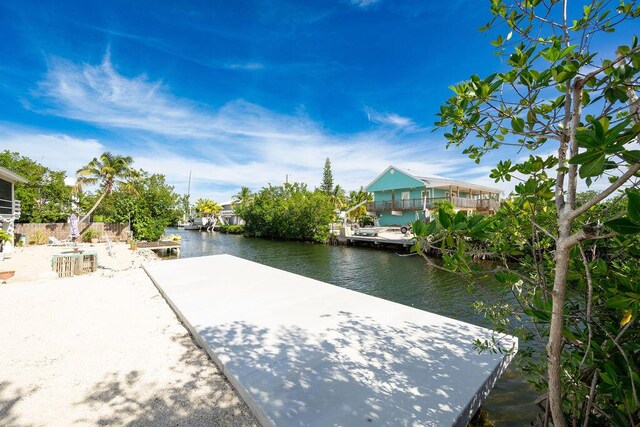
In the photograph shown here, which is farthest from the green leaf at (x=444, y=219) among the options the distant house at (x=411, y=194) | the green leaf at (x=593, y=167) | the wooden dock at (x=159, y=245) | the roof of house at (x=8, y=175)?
the distant house at (x=411, y=194)

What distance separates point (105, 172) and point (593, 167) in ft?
100

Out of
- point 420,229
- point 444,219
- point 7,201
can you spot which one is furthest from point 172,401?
point 7,201

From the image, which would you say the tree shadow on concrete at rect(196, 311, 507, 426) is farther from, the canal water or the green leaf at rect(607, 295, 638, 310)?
the green leaf at rect(607, 295, 638, 310)

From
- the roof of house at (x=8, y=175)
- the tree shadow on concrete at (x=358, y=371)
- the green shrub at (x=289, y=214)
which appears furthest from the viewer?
the green shrub at (x=289, y=214)

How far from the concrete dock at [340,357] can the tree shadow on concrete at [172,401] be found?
148mm

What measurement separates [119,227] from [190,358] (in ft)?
83.0

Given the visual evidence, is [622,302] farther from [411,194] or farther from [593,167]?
[411,194]

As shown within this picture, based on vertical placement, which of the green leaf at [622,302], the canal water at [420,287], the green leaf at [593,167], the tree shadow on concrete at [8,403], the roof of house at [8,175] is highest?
the roof of house at [8,175]

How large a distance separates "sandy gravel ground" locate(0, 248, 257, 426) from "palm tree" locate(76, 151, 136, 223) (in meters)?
22.3

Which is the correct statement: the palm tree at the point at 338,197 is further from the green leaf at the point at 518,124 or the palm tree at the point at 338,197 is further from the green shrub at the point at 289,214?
the green leaf at the point at 518,124

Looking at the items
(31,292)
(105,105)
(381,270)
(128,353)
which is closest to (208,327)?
(128,353)

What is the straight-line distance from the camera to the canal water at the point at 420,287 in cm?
348

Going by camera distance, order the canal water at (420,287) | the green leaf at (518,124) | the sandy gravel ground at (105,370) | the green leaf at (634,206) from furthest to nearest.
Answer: the canal water at (420,287), the sandy gravel ground at (105,370), the green leaf at (518,124), the green leaf at (634,206)

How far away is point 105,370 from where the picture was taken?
335 cm
